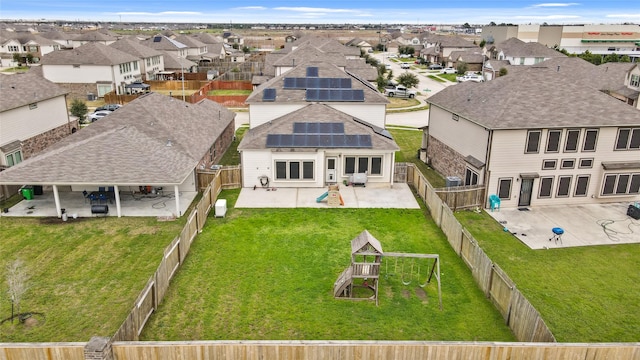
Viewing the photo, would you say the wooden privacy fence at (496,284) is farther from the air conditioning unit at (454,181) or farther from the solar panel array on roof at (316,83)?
the solar panel array on roof at (316,83)

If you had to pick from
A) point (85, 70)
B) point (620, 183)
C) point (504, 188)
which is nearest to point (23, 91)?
point (85, 70)

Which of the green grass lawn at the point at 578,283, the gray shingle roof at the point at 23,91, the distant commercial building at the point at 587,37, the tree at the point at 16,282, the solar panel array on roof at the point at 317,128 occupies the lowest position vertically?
the green grass lawn at the point at 578,283

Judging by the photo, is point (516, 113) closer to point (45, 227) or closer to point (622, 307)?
point (622, 307)

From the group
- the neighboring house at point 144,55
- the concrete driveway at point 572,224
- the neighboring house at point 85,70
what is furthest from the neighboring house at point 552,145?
the neighboring house at point 144,55

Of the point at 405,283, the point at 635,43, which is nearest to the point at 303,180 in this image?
the point at 405,283

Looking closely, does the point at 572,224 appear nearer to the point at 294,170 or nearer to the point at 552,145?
the point at 552,145
